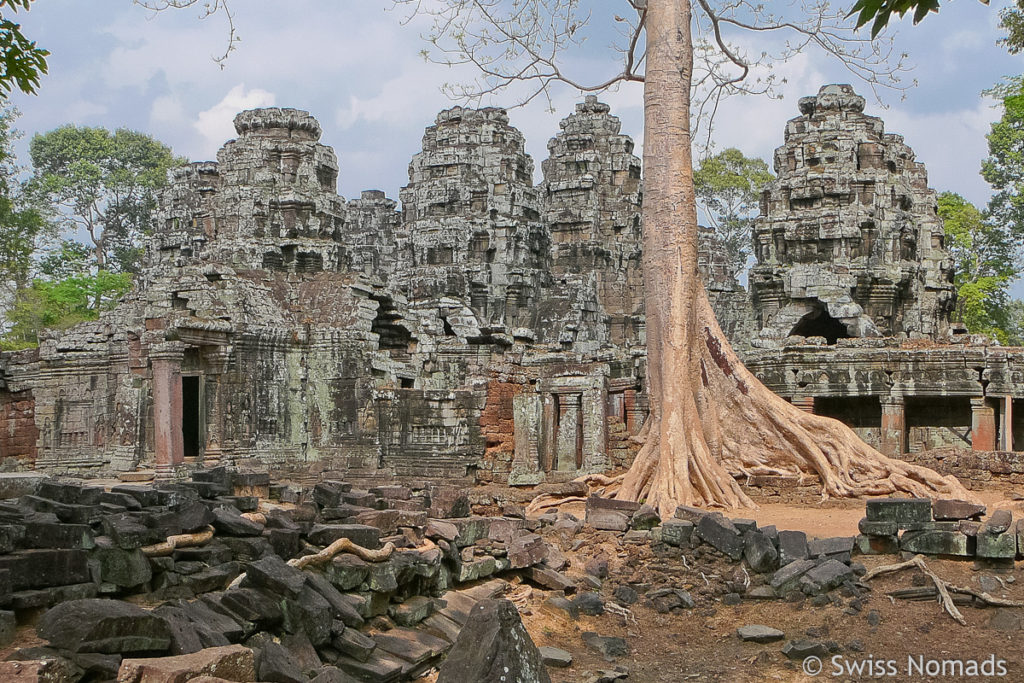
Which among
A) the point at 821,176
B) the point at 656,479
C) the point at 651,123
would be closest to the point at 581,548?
the point at 656,479

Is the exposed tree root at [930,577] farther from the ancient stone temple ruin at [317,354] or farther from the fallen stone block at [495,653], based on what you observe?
the ancient stone temple ruin at [317,354]

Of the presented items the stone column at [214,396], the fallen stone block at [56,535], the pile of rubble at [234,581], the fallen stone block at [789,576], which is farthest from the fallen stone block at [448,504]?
the stone column at [214,396]

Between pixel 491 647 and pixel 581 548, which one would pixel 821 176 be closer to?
pixel 581 548

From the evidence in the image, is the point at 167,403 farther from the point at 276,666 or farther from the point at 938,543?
the point at 276,666

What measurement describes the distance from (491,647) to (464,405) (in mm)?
11611

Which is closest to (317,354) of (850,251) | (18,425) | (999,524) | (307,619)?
(18,425)

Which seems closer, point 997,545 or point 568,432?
point 997,545

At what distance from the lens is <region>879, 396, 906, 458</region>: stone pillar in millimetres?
16859

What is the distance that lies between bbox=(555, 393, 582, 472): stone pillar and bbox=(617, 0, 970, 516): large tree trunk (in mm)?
2961

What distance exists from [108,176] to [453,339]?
90.5 ft

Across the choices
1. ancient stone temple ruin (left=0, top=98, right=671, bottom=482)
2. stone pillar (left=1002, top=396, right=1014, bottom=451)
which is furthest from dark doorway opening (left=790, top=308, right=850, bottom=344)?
stone pillar (left=1002, top=396, right=1014, bottom=451)

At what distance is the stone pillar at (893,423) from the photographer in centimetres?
1686

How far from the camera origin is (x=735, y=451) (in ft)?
37.6

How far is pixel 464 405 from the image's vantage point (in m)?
15.2
